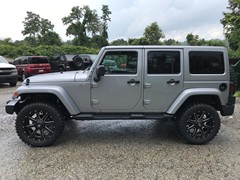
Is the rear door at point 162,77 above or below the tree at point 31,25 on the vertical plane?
below

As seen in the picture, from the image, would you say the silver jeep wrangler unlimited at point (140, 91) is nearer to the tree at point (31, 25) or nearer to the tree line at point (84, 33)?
the tree line at point (84, 33)

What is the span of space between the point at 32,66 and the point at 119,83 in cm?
1309

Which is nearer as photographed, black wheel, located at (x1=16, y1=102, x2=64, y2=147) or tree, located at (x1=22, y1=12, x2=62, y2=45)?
black wheel, located at (x1=16, y1=102, x2=64, y2=147)

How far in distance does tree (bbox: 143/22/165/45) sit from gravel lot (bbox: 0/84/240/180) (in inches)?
1644

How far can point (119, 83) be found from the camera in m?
5.05

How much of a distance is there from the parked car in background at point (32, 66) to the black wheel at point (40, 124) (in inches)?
486

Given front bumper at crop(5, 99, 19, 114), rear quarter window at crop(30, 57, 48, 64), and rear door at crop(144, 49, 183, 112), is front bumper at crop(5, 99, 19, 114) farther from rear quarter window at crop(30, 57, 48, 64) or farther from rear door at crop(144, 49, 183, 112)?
rear quarter window at crop(30, 57, 48, 64)

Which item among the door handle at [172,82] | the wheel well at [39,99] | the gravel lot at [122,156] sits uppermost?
the door handle at [172,82]

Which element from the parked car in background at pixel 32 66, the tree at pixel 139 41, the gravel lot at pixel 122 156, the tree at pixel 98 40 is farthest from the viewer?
the tree at pixel 98 40

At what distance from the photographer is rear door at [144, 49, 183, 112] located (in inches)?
200

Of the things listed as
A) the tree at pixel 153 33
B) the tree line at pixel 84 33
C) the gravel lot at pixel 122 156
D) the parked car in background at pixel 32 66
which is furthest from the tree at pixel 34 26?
the gravel lot at pixel 122 156

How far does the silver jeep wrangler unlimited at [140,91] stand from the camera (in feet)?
16.5

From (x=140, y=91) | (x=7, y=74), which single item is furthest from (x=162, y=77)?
(x=7, y=74)

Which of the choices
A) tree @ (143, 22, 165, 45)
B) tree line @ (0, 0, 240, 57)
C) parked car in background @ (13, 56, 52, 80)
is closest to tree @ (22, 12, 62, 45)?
tree line @ (0, 0, 240, 57)
